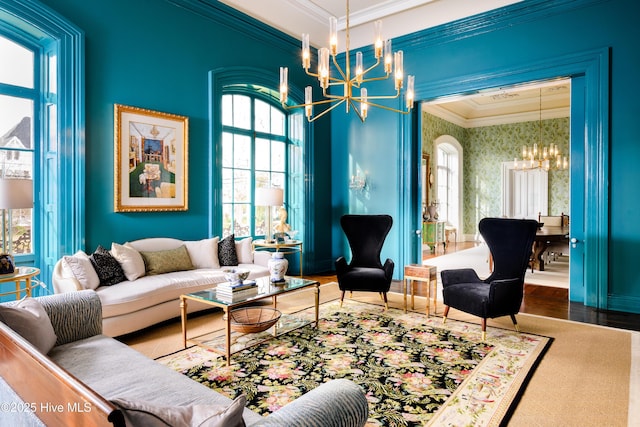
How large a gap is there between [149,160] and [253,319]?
2.37 metres

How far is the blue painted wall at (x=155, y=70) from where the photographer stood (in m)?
4.03

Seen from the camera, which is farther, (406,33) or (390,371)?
(406,33)

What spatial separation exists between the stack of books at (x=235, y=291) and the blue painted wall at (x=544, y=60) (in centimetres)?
343

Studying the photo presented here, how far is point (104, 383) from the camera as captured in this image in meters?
1.80

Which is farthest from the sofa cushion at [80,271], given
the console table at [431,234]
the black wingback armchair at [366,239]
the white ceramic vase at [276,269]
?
the console table at [431,234]

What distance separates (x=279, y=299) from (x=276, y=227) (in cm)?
155

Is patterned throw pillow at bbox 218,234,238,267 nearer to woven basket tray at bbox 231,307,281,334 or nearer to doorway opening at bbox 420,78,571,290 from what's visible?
woven basket tray at bbox 231,307,281,334

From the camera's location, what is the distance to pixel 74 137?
385 centimetres

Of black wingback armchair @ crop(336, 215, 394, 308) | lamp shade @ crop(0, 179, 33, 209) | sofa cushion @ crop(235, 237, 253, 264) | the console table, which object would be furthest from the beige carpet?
the console table

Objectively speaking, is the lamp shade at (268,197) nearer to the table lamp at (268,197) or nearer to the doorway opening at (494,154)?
the table lamp at (268,197)

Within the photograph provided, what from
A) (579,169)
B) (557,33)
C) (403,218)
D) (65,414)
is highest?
(557,33)

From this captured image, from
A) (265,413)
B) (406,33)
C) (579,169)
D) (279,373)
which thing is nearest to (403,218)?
(579,169)

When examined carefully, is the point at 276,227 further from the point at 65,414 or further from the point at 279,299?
the point at 65,414

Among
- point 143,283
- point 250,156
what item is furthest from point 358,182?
point 143,283
